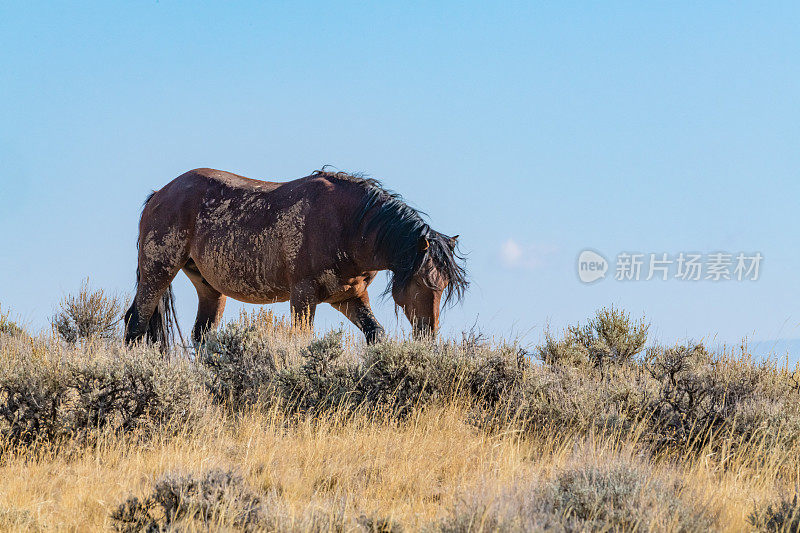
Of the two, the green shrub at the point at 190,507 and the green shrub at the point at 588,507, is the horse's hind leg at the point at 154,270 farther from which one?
the green shrub at the point at 588,507

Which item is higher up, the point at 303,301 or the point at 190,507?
the point at 303,301

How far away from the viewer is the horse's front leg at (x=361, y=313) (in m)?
11.2

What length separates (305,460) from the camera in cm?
593

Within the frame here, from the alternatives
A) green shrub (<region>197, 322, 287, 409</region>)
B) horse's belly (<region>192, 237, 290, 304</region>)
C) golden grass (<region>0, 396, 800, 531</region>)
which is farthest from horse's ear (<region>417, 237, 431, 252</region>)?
golden grass (<region>0, 396, 800, 531</region>)

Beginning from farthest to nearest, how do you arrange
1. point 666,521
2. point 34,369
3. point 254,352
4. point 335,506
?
point 254,352
point 34,369
point 335,506
point 666,521

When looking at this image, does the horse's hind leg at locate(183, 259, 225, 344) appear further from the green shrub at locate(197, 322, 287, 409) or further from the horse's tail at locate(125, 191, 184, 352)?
the green shrub at locate(197, 322, 287, 409)

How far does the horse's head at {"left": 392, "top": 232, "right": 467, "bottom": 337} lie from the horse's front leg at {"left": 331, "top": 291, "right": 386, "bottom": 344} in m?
1.55

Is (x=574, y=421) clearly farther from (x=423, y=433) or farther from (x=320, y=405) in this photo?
(x=320, y=405)

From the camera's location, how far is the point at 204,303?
13.3 m

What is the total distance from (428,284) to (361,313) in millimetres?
2099

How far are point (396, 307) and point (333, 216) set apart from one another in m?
1.84

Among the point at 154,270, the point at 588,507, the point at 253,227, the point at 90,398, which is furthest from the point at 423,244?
the point at 154,270

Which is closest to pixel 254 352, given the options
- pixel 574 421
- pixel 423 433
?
pixel 423 433

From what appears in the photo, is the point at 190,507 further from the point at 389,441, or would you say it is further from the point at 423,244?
the point at 423,244
